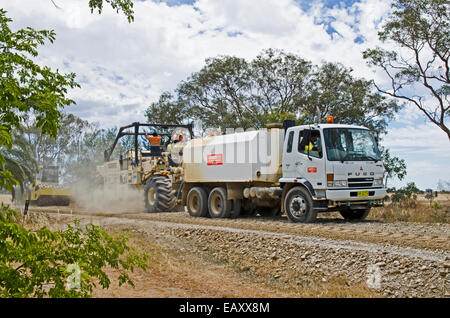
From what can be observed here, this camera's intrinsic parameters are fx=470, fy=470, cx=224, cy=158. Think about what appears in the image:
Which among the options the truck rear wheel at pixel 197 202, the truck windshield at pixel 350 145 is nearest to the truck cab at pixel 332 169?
the truck windshield at pixel 350 145

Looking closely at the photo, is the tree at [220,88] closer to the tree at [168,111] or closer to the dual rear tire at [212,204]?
the tree at [168,111]

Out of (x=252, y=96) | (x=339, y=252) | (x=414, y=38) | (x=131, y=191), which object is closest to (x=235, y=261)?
(x=339, y=252)

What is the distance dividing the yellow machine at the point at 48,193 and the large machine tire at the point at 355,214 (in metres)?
19.7

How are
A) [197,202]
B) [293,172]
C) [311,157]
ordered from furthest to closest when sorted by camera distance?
[197,202]
[293,172]
[311,157]

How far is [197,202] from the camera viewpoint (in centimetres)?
1681

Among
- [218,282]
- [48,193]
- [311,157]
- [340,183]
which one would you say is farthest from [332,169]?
[48,193]

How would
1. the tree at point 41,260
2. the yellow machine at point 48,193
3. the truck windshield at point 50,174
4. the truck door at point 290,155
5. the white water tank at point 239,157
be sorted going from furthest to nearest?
the truck windshield at point 50,174, the yellow machine at point 48,193, the white water tank at point 239,157, the truck door at point 290,155, the tree at point 41,260

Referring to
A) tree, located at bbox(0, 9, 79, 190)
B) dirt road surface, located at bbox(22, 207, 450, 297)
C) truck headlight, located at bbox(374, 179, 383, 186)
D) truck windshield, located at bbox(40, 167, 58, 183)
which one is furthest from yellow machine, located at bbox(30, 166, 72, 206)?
tree, located at bbox(0, 9, 79, 190)

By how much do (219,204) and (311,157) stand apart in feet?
15.3

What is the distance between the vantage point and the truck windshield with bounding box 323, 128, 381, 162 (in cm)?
1245

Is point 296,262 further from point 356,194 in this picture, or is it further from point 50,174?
point 50,174

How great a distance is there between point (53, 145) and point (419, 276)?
A: 4379cm

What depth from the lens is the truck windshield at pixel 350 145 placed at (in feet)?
40.9

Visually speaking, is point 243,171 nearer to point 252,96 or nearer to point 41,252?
point 41,252
